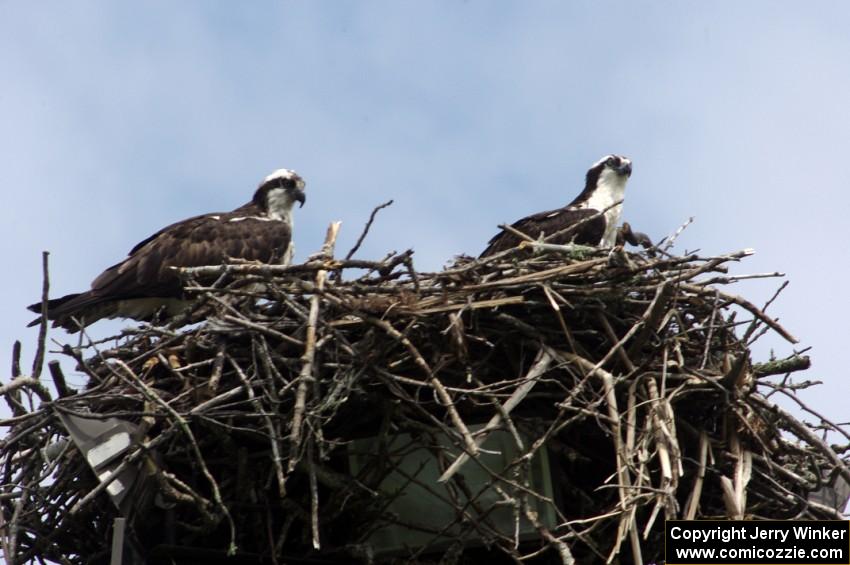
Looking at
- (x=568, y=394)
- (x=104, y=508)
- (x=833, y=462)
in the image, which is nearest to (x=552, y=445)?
(x=568, y=394)

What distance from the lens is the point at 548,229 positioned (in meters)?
10.1

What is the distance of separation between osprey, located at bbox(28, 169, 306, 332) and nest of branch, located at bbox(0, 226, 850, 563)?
52.0 inches

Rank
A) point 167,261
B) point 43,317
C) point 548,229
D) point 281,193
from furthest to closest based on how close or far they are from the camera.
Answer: point 281,193, point 548,229, point 167,261, point 43,317

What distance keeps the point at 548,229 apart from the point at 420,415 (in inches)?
111

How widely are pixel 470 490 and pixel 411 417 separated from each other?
0.54 m

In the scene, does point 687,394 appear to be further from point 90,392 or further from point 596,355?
point 90,392

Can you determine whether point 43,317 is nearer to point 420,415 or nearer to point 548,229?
point 420,415

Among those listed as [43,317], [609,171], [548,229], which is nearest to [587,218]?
[548,229]

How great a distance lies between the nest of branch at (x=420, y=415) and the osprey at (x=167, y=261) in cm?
132

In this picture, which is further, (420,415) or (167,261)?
(167,261)

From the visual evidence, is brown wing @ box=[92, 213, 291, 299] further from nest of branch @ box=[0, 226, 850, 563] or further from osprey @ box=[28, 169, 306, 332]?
nest of branch @ box=[0, 226, 850, 563]

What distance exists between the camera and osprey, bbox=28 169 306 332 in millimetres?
9430

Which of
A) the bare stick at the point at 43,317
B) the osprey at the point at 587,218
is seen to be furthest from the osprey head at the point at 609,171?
the bare stick at the point at 43,317

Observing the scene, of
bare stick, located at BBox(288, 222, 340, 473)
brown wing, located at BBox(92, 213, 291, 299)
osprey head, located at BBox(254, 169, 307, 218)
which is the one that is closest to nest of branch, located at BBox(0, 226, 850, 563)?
bare stick, located at BBox(288, 222, 340, 473)
